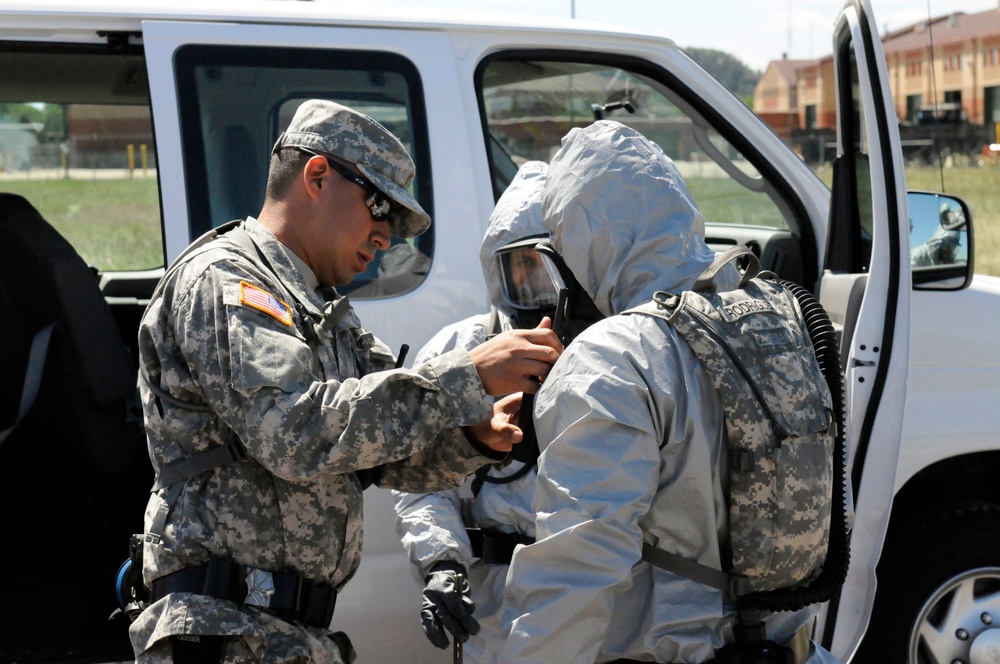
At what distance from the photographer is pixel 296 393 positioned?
175cm

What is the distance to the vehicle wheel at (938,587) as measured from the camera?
9.80 ft

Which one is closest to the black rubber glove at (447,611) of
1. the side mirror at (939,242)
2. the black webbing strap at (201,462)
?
the black webbing strap at (201,462)

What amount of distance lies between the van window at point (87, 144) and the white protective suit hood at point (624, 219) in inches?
54.2

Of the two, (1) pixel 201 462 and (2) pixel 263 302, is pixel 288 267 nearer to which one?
(2) pixel 263 302

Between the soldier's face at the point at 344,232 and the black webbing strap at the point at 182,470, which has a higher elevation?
the soldier's face at the point at 344,232

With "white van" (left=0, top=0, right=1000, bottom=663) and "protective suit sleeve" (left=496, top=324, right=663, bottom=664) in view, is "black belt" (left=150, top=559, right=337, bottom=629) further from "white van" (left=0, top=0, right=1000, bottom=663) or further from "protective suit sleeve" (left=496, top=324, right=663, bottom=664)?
"white van" (left=0, top=0, right=1000, bottom=663)

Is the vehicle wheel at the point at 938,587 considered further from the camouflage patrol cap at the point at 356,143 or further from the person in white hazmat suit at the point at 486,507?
the camouflage patrol cap at the point at 356,143

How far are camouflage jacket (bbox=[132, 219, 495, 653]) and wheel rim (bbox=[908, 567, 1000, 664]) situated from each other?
1.76 meters

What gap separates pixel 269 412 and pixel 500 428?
0.46 metres

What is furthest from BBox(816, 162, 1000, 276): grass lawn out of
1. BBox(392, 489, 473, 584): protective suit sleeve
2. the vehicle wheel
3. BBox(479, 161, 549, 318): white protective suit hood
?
BBox(392, 489, 473, 584): protective suit sleeve

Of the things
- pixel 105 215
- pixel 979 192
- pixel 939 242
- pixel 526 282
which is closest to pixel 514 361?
pixel 526 282

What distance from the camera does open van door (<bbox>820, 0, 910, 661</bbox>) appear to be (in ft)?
8.45

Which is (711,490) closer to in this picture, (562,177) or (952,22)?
(562,177)

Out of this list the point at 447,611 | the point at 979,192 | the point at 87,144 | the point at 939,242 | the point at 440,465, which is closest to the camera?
the point at 440,465
